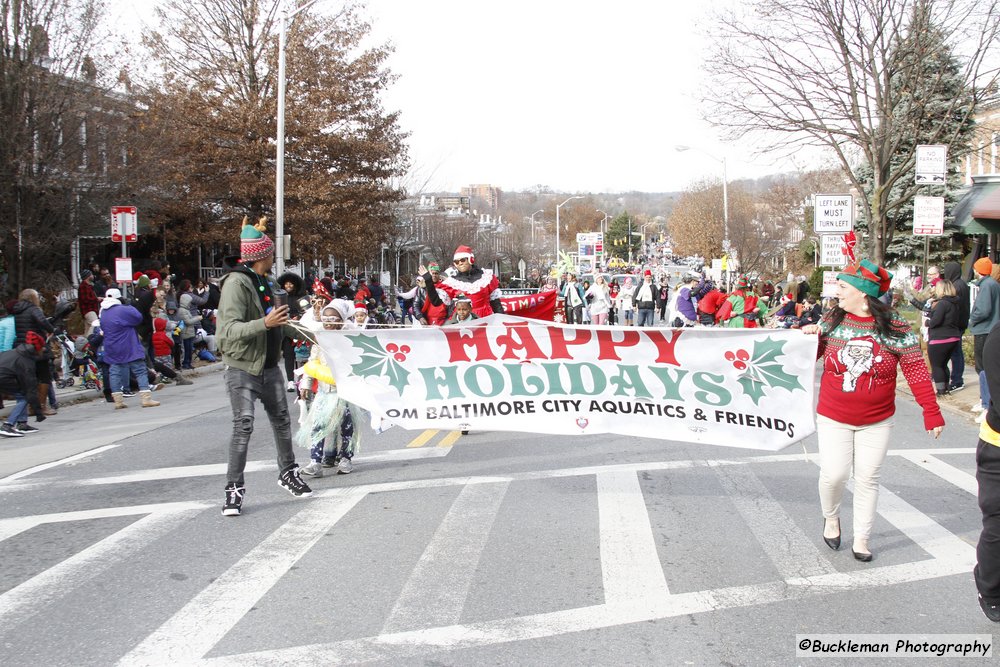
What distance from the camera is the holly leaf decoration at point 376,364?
7.59 metres

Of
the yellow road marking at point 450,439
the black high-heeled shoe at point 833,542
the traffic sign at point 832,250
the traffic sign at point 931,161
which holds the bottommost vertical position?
the yellow road marking at point 450,439

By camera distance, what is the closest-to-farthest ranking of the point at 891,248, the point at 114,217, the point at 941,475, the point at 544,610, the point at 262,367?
the point at 544,610
the point at 262,367
the point at 941,475
the point at 114,217
the point at 891,248

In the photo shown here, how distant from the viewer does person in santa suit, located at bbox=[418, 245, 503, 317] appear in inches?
400

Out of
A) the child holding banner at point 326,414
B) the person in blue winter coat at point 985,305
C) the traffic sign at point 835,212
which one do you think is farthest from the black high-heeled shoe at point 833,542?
the traffic sign at point 835,212

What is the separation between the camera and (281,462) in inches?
292

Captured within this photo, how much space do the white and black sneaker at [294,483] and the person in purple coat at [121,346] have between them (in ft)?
22.6

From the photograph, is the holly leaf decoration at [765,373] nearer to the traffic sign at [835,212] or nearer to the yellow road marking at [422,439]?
the yellow road marking at [422,439]

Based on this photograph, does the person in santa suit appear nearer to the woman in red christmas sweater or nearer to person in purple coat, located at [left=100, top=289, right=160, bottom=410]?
the woman in red christmas sweater

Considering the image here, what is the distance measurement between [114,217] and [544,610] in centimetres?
1532

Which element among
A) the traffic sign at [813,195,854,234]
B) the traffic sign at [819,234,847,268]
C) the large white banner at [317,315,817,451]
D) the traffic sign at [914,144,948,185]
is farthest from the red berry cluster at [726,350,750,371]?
the traffic sign at [819,234,847,268]

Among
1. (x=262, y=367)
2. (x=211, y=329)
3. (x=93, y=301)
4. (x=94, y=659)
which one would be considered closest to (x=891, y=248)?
(x=211, y=329)

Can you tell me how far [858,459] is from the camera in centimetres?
560

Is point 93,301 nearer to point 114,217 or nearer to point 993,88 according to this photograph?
point 114,217

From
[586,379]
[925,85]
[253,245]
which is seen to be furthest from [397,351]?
[925,85]
